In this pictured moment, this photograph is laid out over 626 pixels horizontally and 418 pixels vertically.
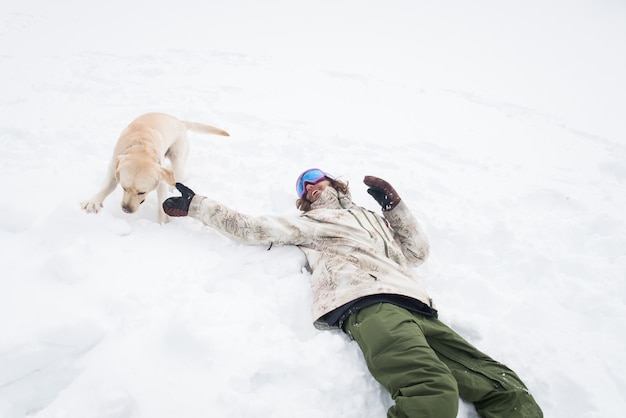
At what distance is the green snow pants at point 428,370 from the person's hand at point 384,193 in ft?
3.58

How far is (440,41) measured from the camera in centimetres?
1783

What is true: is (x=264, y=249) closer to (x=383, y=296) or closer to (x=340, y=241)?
(x=340, y=241)

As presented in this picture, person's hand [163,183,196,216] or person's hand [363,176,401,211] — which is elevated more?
person's hand [363,176,401,211]

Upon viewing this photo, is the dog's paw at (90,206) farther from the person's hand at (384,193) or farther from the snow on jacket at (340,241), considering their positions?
the person's hand at (384,193)

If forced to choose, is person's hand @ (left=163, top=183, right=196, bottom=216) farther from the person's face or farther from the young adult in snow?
the person's face

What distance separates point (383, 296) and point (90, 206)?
90.1 inches

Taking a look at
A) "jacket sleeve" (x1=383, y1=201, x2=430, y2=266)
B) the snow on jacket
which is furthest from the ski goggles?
"jacket sleeve" (x1=383, y1=201, x2=430, y2=266)

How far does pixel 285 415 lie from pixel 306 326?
0.63m

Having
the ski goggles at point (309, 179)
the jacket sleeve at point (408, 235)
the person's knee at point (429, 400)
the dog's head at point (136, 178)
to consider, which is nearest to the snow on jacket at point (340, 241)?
the jacket sleeve at point (408, 235)

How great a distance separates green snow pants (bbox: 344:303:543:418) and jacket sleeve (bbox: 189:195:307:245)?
0.80 m

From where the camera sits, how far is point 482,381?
1.85 m

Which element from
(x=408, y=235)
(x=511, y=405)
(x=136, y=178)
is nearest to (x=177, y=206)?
(x=136, y=178)

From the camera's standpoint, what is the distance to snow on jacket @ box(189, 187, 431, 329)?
214 centimetres

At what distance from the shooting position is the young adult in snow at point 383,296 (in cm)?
168
